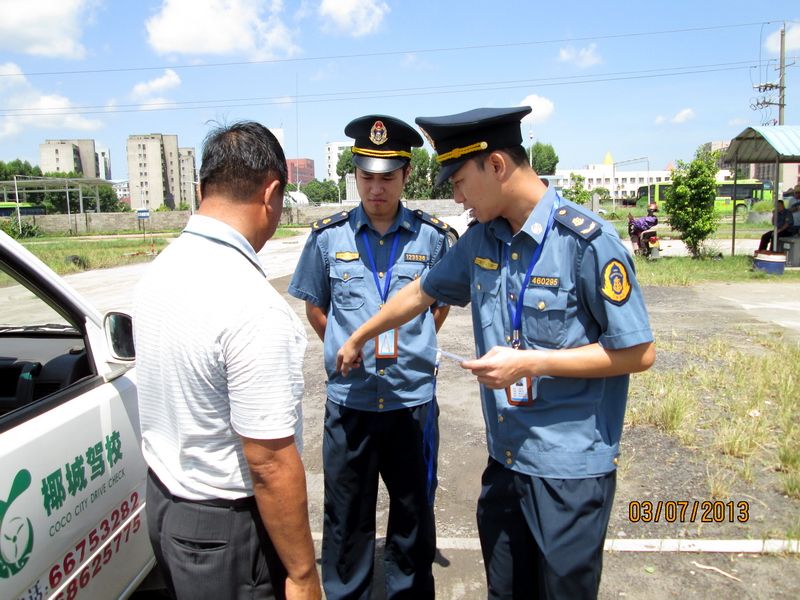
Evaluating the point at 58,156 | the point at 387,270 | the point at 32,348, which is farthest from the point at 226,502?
the point at 58,156

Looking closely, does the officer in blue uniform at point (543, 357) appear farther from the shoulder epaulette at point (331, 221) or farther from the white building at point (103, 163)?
the white building at point (103, 163)

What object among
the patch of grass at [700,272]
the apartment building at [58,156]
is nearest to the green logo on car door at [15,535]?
the patch of grass at [700,272]

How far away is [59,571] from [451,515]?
7.01 feet

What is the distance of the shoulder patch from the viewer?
1.67 meters

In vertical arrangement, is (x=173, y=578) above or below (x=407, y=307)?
below

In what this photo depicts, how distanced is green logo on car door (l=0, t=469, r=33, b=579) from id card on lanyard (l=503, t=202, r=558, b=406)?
136 cm

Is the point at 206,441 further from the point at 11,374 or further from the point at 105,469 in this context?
the point at 11,374

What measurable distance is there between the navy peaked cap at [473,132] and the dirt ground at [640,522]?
1977 mm

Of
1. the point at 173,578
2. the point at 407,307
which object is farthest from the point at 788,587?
the point at 173,578

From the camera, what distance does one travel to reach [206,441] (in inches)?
60.3

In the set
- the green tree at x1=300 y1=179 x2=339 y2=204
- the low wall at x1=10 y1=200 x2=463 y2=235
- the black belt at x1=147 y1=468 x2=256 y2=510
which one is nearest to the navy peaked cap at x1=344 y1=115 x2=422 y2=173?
the black belt at x1=147 y1=468 x2=256 y2=510

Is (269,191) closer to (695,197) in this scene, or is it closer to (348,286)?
(348,286)

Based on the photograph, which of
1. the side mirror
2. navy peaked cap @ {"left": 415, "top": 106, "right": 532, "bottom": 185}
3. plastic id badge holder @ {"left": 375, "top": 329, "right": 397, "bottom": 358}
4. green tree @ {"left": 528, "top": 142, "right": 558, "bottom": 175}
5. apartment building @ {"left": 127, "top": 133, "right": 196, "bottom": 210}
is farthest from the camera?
apartment building @ {"left": 127, "top": 133, "right": 196, "bottom": 210}
